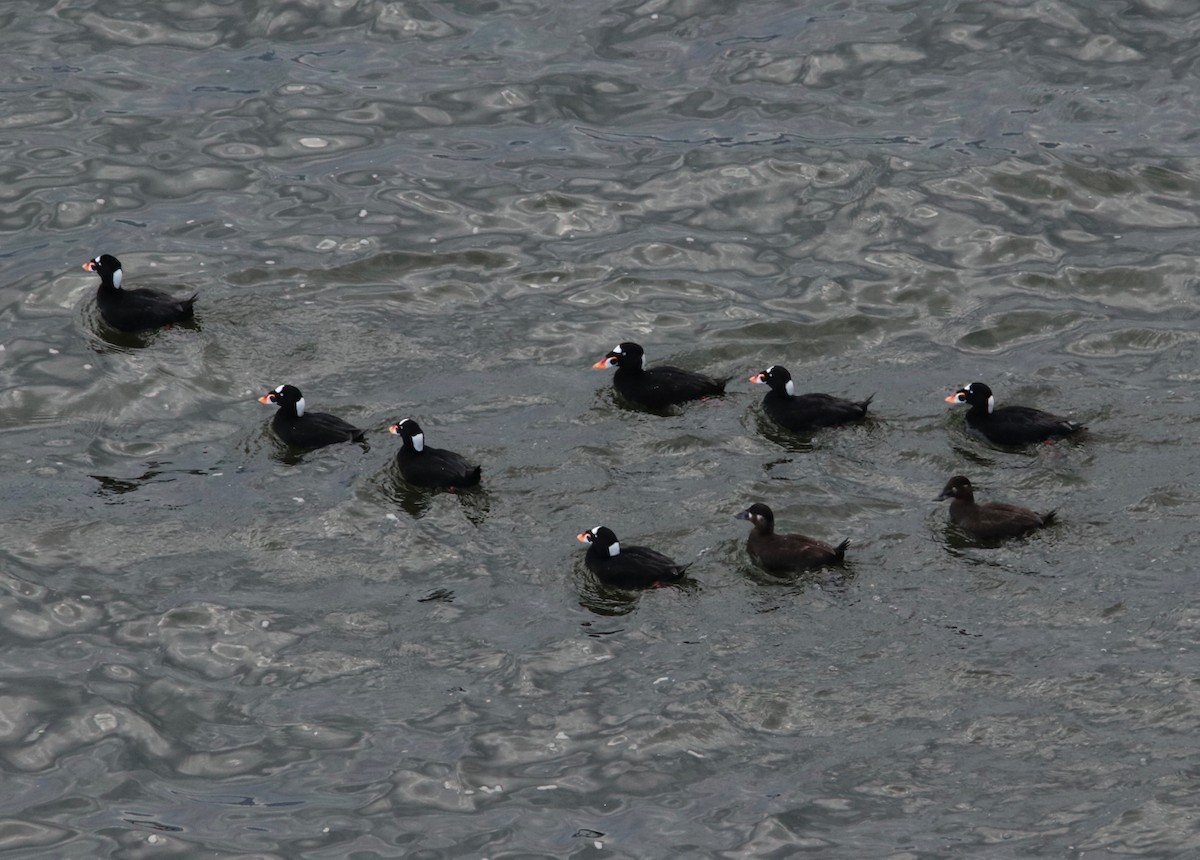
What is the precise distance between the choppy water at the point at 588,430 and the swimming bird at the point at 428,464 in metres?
0.52

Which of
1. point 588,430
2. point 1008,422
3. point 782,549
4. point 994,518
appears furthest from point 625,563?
point 1008,422

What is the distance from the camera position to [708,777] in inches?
593

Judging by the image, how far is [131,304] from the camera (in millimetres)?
22062

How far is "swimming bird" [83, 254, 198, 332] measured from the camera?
22.0 metres

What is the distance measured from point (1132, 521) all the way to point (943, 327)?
5224 mm

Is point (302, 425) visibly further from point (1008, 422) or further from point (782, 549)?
point (1008, 422)

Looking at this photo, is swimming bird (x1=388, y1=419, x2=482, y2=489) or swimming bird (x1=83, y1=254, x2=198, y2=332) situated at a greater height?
swimming bird (x1=83, y1=254, x2=198, y2=332)

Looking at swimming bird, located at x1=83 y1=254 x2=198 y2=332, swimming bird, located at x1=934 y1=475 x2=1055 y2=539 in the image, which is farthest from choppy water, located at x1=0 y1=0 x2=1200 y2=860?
swimming bird, located at x1=83 y1=254 x2=198 y2=332

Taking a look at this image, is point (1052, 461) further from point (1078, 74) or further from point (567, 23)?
point (567, 23)

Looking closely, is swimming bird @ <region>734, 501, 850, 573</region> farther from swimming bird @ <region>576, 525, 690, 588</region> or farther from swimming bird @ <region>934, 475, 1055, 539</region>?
swimming bird @ <region>934, 475, 1055, 539</region>

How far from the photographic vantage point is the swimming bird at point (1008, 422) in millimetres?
19266

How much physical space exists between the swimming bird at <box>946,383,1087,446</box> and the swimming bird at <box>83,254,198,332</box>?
32.3 feet

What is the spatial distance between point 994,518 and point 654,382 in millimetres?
4782

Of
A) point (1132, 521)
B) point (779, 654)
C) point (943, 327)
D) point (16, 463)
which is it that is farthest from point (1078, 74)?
point (16, 463)
